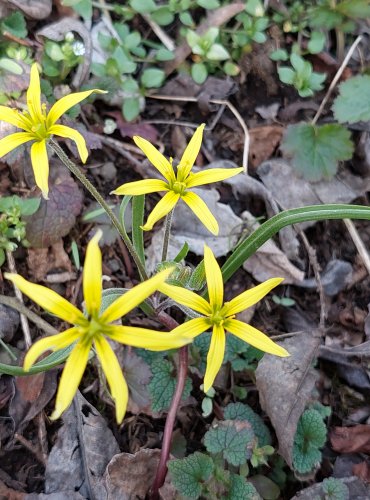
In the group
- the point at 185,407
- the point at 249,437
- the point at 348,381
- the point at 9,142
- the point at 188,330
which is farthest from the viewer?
the point at 348,381

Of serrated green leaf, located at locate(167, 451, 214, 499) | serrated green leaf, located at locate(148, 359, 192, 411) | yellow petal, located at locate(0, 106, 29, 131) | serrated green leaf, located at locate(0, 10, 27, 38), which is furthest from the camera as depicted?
serrated green leaf, located at locate(0, 10, 27, 38)

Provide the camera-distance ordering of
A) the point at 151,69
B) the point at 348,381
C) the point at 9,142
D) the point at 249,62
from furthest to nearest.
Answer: the point at 249,62
the point at 151,69
the point at 348,381
the point at 9,142

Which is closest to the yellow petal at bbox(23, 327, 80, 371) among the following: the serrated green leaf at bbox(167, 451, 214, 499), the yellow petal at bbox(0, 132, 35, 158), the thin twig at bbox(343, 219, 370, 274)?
the yellow petal at bbox(0, 132, 35, 158)

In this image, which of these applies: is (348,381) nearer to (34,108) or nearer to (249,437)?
(249,437)

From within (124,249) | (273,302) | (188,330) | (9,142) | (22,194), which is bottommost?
(273,302)

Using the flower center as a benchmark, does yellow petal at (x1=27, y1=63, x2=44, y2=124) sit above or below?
above

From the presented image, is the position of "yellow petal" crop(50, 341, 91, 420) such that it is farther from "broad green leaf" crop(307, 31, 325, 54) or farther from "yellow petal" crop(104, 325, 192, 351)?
"broad green leaf" crop(307, 31, 325, 54)

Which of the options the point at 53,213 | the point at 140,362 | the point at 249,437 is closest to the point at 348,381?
the point at 249,437
